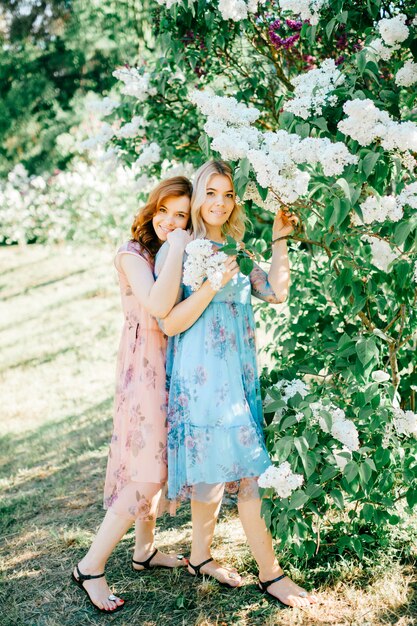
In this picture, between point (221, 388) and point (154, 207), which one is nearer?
point (221, 388)

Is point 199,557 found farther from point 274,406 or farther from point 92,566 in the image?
point 274,406

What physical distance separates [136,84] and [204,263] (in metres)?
1.34

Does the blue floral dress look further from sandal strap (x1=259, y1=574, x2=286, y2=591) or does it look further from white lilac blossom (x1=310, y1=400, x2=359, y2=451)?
sandal strap (x1=259, y1=574, x2=286, y2=591)

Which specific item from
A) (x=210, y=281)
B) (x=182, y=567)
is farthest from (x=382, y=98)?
(x=182, y=567)

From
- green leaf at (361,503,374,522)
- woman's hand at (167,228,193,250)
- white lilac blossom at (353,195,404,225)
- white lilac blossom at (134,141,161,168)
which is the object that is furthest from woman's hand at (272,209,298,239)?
green leaf at (361,503,374,522)

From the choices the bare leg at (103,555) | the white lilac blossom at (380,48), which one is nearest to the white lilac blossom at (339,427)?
the bare leg at (103,555)

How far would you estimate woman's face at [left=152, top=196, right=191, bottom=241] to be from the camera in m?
2.55

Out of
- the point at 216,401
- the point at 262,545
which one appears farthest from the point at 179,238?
the point at 262,545

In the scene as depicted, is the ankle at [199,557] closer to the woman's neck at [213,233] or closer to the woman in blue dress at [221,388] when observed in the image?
the woman in blue dress at [221,388]

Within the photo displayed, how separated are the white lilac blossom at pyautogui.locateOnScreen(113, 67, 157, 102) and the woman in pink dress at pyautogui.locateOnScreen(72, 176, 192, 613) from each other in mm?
721

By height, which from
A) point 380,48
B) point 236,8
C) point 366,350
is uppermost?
point 236,8

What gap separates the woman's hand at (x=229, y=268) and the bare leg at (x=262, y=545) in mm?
754

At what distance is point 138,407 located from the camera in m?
2.51

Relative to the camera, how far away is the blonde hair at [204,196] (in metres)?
2.41
